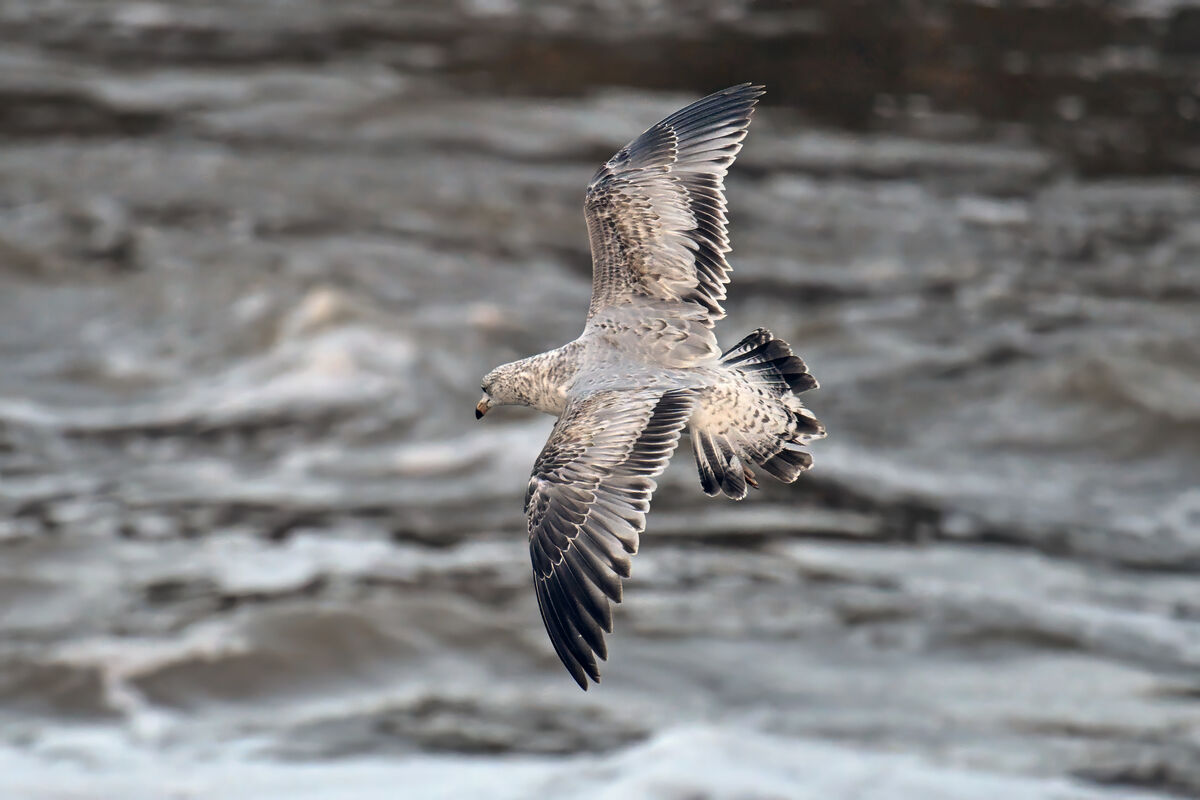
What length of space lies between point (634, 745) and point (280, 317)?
6726 millimetres

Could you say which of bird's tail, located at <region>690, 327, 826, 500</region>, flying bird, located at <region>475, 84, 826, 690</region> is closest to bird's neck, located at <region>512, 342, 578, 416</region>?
flying bird, located at <region>475, 84, 826, 690</region>

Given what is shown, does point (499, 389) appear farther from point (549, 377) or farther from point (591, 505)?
point (591, 505)

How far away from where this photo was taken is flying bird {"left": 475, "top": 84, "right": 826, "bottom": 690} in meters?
5.33

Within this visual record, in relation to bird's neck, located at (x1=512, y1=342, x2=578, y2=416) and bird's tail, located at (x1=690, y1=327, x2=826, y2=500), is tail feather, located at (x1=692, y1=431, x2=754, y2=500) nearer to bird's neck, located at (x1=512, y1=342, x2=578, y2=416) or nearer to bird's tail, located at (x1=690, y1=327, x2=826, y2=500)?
bird's tail, located at (x1=690, y1=327, x2=826, y2=500)

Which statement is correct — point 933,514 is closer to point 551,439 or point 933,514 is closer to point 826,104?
point 826,104

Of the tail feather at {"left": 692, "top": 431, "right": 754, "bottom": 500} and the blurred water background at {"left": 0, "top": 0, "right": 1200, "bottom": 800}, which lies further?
the blurred water background at {"left": 0, "top": 0, "right": 1200, "bottom": 800}

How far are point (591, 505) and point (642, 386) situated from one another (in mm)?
515

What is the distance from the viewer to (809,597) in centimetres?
1331

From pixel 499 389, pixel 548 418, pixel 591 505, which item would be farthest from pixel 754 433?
pixel 548 418

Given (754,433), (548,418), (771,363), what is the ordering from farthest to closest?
1. (548,418)
2. (771,363)
3. (754,433)

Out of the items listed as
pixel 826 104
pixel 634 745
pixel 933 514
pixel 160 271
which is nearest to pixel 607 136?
pixel 826 104

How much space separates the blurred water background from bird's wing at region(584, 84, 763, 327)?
20.1 ft

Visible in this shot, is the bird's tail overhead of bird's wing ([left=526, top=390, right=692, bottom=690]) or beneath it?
overhead

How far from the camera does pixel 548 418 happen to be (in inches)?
627
